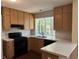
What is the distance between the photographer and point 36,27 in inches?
203

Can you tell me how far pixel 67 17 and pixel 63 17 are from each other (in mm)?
155

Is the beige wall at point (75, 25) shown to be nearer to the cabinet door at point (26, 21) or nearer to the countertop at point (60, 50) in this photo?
the countertop at point (60, 50)

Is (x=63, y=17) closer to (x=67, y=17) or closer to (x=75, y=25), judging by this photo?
(x=67, y=17)

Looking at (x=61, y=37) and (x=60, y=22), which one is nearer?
(x=60, y=22)

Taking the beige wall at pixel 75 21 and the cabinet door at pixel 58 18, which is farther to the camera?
the cabinet door at pixel 58 18

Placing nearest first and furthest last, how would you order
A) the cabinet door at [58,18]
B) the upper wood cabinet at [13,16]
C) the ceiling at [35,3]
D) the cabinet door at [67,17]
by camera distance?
the ceiling at [35,3]
the cabinet door at [67,17]
the cabinet door at [58,18]
the upper wood cabinet at [13,16]

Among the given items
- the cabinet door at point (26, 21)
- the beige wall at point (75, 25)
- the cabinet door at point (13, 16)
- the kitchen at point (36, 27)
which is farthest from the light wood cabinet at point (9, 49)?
the beige wall at point (75, 25)

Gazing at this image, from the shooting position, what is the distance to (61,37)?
3635 millimetres

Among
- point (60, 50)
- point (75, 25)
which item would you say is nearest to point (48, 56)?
point (60, 50)

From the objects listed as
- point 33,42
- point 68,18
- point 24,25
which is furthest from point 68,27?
point 24,25

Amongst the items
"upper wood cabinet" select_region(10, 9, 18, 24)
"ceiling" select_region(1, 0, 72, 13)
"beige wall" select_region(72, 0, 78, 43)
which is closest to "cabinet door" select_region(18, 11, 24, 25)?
"upper wood cabinet" select_region(10, 9, 18, 24)

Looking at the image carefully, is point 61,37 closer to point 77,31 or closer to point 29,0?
point 77,31

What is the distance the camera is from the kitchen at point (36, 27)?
304 cm

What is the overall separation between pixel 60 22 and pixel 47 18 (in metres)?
1.40
